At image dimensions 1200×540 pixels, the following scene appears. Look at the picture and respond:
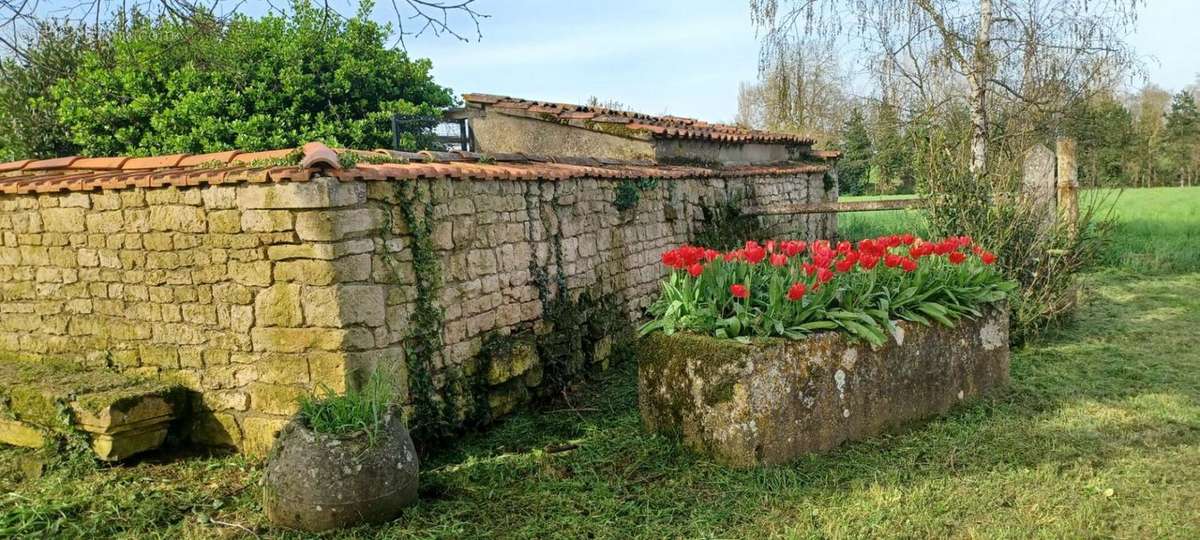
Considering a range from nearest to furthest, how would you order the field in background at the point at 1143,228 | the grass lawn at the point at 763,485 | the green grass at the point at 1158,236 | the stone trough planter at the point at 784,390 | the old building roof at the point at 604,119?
1. the grass lawn at the point at 763,485
2. the stone trough planter at the point at 784,390
3. the old building roof at the point at 604,119
4. the field in background at the point at 1143,228
5. the green grass at the point at 1158,236

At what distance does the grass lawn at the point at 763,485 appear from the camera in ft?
12.6

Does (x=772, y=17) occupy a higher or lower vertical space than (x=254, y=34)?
lower

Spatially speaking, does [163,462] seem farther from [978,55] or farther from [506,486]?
[978,55]

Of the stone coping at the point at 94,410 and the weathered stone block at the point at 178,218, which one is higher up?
the weathered stone block at the point at 178,218

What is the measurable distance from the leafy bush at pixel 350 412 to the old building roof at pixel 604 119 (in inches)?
239

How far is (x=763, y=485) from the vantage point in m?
4.26

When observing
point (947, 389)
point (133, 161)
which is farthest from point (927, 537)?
point (133, 161)

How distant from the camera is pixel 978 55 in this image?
33.6 ft

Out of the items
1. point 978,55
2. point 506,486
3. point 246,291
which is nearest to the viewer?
point 506,486

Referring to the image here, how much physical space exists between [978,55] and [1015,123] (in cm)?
137

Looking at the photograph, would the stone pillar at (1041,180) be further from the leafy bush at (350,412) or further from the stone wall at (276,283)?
the leafy bush at (350,412)

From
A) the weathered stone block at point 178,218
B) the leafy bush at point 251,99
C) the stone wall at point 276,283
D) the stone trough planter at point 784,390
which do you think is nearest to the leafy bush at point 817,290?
the stone trough planter at point 784,390

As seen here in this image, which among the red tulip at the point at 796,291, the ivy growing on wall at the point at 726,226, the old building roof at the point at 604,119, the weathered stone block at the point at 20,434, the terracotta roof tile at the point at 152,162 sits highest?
the old building roof at the point at 604,119

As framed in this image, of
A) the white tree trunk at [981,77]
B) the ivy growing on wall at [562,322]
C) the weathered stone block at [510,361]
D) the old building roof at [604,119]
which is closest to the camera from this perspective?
the weathered stone block at [510,361]
